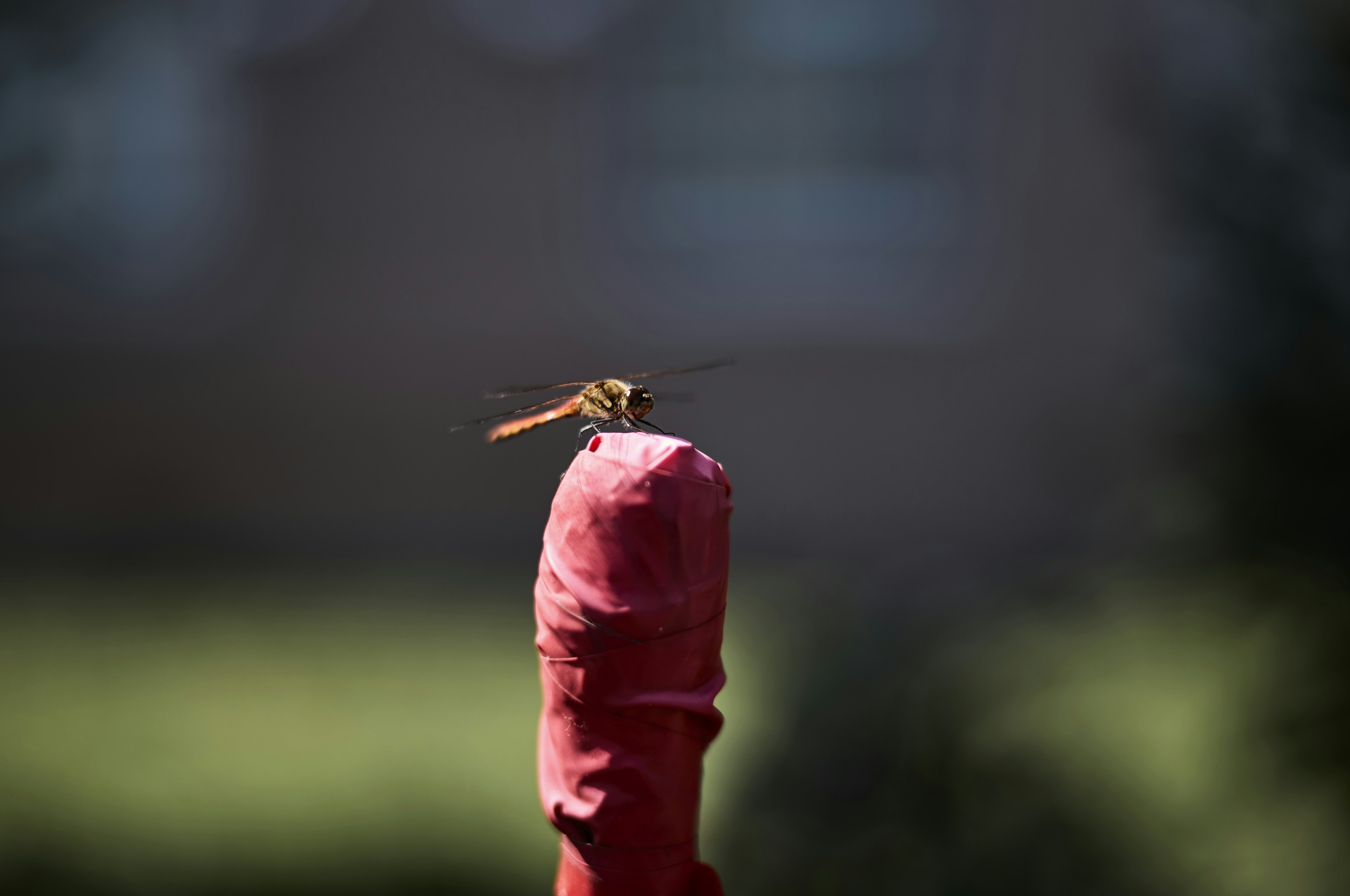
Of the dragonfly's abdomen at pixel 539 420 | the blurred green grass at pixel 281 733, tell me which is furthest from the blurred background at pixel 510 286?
the dragonfly's abdomen at pixel 539 420

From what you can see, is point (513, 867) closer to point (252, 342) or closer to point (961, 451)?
point (961, 451)

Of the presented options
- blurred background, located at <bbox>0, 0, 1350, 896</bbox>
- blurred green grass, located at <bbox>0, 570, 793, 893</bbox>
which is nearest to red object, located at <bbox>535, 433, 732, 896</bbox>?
blurred green grass, located at <bbox>0, 570, 793, 893</bbox>

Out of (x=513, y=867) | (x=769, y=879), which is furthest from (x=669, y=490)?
(x=513, y=867)

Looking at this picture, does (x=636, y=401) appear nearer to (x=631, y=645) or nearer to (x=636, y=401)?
(x=636, y=401)

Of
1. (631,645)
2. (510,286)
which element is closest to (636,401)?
(631,645)

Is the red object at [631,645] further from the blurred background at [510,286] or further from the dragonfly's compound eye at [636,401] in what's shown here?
Result: the blurred background at [510,286]

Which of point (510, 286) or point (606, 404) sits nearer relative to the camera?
point (606, 404)

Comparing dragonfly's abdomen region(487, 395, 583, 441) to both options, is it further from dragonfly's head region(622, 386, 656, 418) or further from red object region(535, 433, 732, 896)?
red object region(535, 433, 732, 896)
